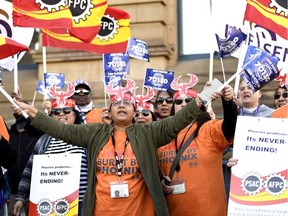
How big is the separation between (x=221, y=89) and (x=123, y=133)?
0.97 metres

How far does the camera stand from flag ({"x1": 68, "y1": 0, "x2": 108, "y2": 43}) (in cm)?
880

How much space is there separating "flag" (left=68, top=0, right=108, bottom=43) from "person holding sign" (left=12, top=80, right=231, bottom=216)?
2.48 metres

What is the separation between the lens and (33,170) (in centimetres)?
724

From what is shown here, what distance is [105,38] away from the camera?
389 inches

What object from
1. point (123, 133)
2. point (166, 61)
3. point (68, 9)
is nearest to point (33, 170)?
point (123, 133)

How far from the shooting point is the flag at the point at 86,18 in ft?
28.9

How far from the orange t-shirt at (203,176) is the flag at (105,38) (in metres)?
3.53

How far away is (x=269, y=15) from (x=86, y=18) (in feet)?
7.41

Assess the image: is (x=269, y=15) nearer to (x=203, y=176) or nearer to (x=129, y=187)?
(x=203, y=176)

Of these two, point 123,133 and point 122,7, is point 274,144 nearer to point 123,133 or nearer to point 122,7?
point 123,133

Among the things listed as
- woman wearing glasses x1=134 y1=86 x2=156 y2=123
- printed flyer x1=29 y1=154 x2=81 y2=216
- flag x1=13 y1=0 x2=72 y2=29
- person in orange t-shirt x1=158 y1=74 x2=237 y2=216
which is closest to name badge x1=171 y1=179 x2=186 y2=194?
person in orange t-shirt x1=158 y1=74 x2=237 y2=216

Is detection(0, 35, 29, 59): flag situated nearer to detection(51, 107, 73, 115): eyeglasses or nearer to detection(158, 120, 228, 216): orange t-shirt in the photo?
detection(51, 107, 73, 115): eyeglasses

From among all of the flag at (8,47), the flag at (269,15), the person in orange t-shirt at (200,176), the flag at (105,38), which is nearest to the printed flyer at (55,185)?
the person in orange t-shirt at (200,176)

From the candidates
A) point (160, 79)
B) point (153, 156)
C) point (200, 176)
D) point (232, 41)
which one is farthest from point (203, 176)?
point (160, 79)
